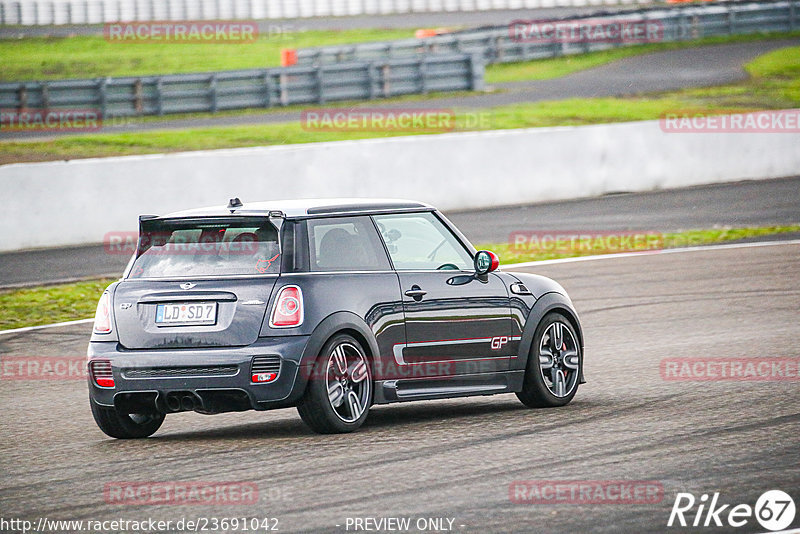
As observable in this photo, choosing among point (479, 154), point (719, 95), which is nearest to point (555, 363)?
point (479, 154)

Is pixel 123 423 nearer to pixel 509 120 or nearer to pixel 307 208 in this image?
pixel 307 208

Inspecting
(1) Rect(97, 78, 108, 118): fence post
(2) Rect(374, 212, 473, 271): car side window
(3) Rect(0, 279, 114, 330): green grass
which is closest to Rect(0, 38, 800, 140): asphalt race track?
(1) Rect(97, 78, 108, 118): fence post

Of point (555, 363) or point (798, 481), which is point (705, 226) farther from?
point (798, 481)

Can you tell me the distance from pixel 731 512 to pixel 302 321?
286 cm

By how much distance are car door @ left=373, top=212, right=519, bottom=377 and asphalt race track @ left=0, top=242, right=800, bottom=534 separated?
38cm

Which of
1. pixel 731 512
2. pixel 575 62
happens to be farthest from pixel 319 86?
pixel 731 512

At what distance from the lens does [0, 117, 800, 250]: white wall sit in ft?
66.7

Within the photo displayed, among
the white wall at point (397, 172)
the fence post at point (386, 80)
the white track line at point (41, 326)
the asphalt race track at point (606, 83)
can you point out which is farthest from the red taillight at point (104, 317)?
the fence post at point (386, 80)

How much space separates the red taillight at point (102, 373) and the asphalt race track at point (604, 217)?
30.9 ft

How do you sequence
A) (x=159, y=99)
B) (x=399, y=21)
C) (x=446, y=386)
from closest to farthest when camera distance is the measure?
1. (x=446, y=386)
2. (x=159, y=99)
3. (x=399, y=21)

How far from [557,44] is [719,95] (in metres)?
11.3

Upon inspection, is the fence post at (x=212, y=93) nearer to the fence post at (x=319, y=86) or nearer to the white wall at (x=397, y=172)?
the fence post at (x=319, y=86)

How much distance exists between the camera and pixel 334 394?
809 cm

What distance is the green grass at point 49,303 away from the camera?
49.0 ft
